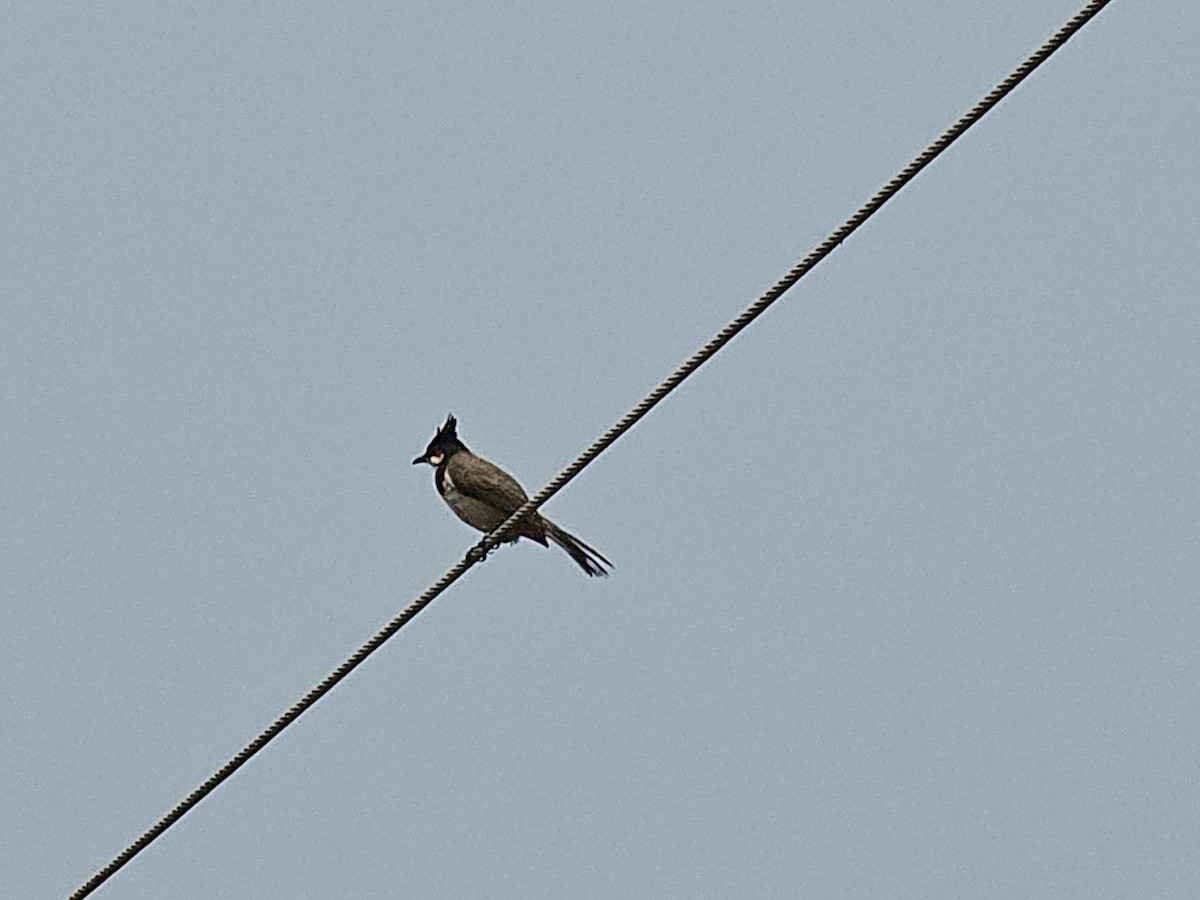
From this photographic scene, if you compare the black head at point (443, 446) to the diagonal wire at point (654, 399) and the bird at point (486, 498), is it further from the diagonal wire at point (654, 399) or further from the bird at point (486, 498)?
the diagonal wire at point (654, 399)

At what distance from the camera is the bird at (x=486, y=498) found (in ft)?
42.6

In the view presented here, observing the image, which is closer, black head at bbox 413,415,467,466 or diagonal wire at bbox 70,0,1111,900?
diagonal wire at bbox 70,0,1111,900

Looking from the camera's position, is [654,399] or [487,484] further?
[487,484]

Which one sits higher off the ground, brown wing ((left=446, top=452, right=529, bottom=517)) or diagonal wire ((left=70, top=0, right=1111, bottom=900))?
brown wing ((left=446, top=452, right=529, bottom=517))

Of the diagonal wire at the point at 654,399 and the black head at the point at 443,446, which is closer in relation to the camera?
the diagonal wire at the point at 654,399

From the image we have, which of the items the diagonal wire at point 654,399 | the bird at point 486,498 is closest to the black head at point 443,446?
the bird at point 486,498

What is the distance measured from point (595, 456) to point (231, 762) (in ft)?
Result: 5.34

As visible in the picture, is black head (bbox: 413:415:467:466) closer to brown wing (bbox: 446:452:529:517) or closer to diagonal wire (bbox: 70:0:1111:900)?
brown wing (bbox: 446:452:529:517)

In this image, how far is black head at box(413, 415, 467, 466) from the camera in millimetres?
14055

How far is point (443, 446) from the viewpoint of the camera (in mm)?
14133

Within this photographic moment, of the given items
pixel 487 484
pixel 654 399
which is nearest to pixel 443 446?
pixel 487 484

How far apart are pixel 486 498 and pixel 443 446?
2.81 ft

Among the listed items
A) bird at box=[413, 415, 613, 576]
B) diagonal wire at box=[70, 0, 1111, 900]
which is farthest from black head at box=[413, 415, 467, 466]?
diagonal wire at box=[70, 0, 1111, 900]

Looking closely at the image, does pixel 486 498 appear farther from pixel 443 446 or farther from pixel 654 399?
pixel 654 399
